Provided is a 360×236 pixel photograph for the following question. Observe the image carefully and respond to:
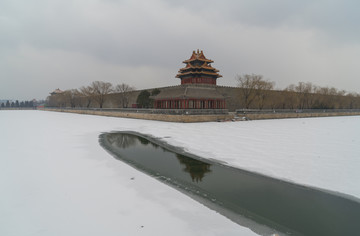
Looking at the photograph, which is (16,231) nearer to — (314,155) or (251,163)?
(251,163)

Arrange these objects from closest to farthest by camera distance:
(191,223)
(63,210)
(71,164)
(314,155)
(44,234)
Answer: (44,234), (191,223), (63,210), (71,164), (314,155)

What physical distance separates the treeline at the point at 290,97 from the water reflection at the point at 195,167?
111 ft

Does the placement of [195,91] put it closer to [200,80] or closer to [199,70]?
[200,80]

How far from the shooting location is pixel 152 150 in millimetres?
12469

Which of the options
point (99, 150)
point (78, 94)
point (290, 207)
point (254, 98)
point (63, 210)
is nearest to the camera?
point (63, 210)

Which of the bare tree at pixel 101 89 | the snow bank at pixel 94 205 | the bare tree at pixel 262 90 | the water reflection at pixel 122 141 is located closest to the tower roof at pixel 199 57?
the bare tree at pixel 262 90

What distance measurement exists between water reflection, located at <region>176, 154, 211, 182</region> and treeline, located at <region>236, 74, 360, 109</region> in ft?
111

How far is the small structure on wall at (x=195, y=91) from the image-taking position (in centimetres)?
3250

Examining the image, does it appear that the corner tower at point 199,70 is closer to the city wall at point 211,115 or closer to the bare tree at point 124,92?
the city wall at point 211,115

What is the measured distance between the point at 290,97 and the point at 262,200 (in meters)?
48.6

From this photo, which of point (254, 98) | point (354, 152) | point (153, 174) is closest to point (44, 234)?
point (153, 174)

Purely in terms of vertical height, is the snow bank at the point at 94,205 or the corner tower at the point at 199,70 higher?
the corner tower at the point at 199,70

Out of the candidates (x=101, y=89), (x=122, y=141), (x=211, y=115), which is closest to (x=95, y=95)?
(x=101, y=89)

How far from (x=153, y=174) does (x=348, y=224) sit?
20.1 ft
